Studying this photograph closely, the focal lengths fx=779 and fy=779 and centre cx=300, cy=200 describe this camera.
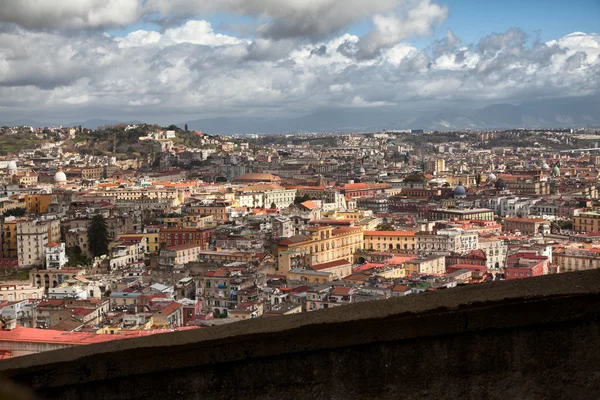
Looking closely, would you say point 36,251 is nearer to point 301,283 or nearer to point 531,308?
point 301,283

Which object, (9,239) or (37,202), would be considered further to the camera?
(37,202)

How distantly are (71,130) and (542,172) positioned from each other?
43550 mm

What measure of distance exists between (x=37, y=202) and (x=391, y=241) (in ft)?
55.5

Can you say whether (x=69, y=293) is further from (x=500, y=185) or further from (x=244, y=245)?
(x=500, y=185)

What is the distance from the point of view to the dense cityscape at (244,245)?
1402cm

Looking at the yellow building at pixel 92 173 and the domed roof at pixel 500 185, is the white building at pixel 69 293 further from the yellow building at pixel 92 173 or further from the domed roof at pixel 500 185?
the yellow building at pixel 92 173

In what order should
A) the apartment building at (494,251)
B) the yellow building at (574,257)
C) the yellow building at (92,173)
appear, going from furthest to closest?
the yellow building at (92,173), the apartment building at (494,251), the yellow building at (574,257)

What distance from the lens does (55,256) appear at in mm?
21547

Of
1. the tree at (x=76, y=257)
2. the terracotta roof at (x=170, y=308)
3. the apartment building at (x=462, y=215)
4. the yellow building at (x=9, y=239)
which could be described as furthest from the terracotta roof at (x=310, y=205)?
the terracotta roof at (x=170, y=308)

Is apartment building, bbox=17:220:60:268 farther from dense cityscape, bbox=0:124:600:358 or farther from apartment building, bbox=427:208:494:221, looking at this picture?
apartment building, bbox=427:208:494:221

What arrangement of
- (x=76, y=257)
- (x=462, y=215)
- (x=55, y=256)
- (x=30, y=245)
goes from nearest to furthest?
(x=55, y=256)
(x=30, y=245)
(x=76, y=257)
(x=462, y=215)

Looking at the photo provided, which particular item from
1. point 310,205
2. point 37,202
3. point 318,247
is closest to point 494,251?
point 318,247

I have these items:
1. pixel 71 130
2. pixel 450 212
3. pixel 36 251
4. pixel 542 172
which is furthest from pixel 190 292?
pixel 71 130

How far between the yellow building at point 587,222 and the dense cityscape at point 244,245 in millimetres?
52
